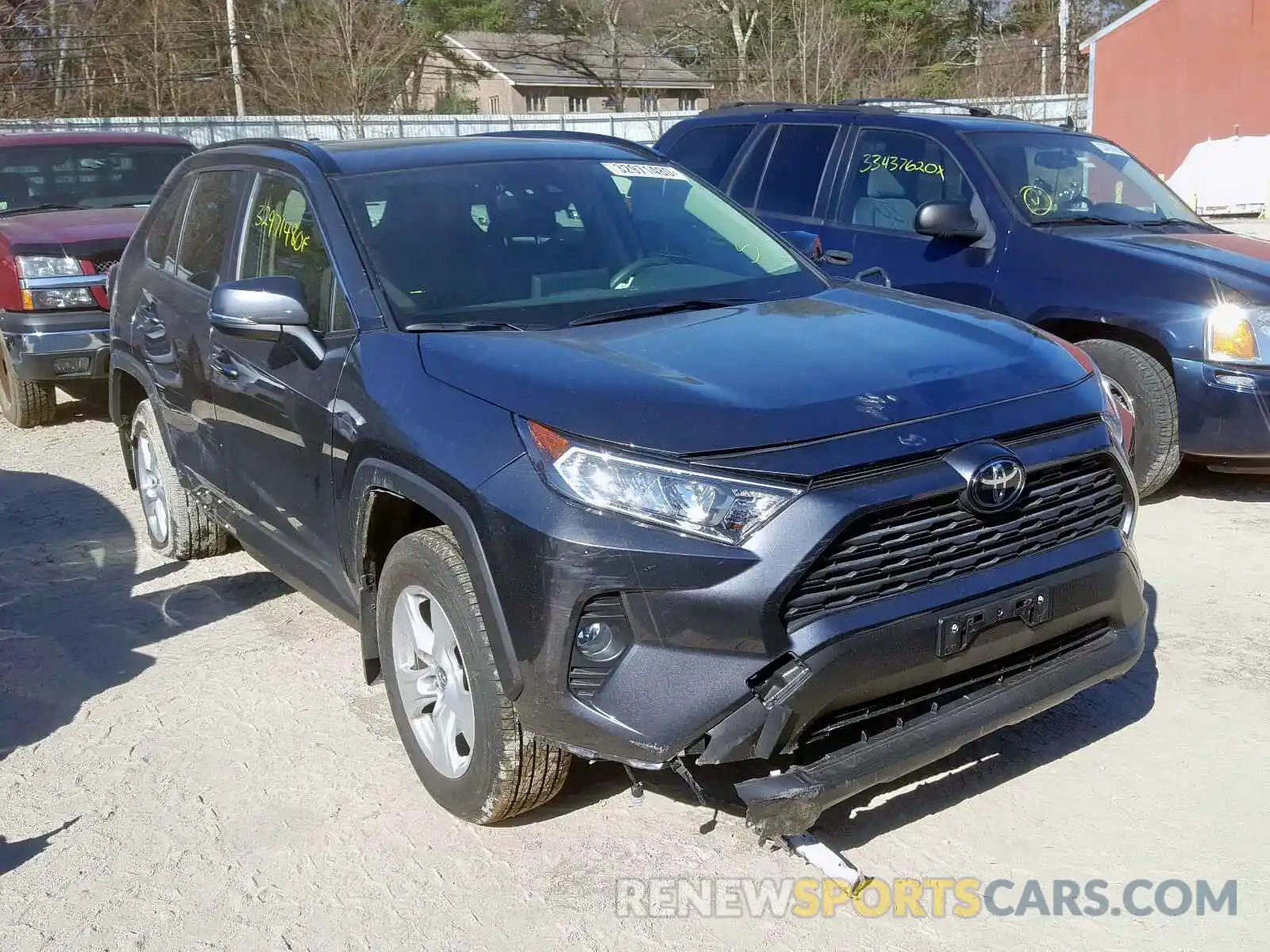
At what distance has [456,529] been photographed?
3168 mm

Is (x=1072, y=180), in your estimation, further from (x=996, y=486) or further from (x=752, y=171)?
(x=996, y=486)

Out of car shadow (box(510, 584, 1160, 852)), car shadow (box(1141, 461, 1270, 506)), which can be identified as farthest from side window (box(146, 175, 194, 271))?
car shadow (box(1141, 461, 1270, 506))

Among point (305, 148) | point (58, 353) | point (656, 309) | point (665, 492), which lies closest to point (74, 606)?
point (305, 148)

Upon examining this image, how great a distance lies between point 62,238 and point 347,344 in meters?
5.29

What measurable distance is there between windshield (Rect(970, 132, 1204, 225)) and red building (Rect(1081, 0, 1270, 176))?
2611cm

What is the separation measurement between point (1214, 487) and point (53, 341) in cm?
672

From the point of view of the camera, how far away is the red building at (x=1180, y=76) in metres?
30.1

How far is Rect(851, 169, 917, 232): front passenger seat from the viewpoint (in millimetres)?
6984

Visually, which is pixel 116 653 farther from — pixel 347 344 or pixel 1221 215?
pixel 1221 215

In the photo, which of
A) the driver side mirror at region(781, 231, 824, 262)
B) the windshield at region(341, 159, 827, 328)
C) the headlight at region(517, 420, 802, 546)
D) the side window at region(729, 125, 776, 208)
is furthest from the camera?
the side window at region(729, 125, 776, 208)

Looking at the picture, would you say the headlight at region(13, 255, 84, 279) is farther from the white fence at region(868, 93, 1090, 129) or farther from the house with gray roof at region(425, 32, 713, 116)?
the house with gray roof at region(425, 32, 713, 116)

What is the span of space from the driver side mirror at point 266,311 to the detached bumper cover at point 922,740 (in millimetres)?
1908

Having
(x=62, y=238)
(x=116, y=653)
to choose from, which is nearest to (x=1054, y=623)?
(x=116, y=653)

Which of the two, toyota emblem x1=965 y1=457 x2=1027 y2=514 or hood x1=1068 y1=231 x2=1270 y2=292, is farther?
hood x1=1068 y1=231 x2=1270 y2=292
